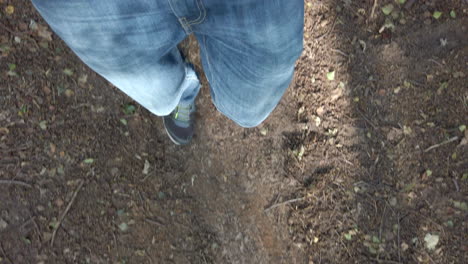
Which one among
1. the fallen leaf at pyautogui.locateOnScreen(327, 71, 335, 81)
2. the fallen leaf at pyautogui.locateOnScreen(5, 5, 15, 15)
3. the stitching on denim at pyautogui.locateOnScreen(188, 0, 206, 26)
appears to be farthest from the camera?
the fallen leaf at pyautogui.locateOnScreen(327, 71, 335, 81)

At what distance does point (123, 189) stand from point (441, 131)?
1842 millimetres

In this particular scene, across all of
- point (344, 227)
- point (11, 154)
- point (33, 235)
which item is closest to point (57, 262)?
point (33, 235)

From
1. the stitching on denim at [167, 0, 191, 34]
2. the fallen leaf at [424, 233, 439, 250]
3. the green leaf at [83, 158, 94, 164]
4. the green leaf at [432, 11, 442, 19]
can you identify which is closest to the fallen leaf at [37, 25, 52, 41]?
the green leaf at [83, 158, 94, 164]

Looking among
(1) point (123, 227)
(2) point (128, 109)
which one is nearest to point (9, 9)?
(2) point (128, 109)

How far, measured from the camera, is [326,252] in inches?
82.0

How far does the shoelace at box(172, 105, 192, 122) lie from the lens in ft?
6.48

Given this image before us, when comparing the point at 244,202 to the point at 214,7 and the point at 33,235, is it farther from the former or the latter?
the point at 214,7

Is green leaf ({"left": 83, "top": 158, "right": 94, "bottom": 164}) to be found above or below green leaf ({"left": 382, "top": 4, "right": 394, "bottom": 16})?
below

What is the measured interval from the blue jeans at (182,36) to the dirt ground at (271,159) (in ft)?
2.94

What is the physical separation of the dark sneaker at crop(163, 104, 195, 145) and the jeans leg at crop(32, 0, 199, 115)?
760 millimetres

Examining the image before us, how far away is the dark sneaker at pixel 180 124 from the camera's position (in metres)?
2.00

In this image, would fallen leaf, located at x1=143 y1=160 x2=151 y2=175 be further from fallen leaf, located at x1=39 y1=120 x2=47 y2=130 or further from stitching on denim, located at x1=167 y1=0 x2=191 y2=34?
stitching on denim, located at x1=167 y1=0 x2=191 y2=34

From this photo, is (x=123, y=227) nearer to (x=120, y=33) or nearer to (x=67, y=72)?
(x=67, y=72)

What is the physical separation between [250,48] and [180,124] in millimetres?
1091
